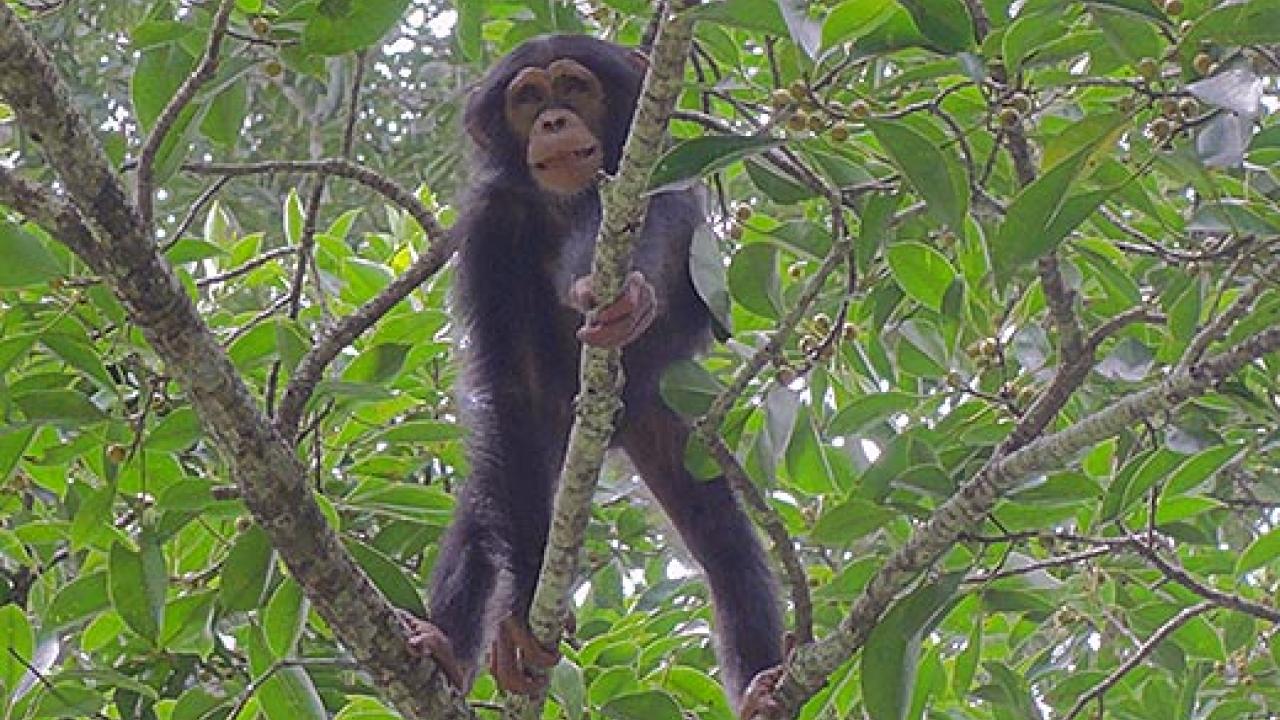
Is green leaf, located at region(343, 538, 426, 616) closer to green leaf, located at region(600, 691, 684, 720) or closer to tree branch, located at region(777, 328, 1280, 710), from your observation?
green leaf, located at region(600, 691, 684, 720)

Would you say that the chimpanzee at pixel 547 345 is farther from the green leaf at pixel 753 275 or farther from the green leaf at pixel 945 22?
the green leaf at pixel 945 22

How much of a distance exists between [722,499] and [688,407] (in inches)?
42.5

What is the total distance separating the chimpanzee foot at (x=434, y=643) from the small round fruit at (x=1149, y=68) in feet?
5.84

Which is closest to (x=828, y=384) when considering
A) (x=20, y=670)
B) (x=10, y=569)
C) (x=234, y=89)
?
(x=234, y=89)

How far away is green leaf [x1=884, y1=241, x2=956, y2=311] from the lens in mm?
3168

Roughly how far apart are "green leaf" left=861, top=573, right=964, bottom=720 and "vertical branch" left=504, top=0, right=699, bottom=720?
556 mm

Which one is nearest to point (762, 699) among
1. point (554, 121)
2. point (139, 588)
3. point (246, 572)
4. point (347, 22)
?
point (246, 572)

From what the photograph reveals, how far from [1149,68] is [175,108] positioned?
1521 millimetres

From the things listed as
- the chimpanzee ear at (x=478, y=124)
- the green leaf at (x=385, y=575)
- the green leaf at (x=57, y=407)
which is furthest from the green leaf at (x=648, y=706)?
the chimpanzee ear at (x=478, y=124)

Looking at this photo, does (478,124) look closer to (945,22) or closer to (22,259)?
(22,259)

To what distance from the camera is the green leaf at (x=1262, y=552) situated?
3406mm

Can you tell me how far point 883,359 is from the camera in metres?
3.47

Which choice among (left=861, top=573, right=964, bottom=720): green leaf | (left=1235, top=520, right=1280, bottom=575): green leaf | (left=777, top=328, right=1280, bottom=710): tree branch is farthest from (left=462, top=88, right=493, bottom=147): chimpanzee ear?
(left=1235, top=520, right=1280, bottom=575): green leaf

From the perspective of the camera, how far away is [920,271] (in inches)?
125
